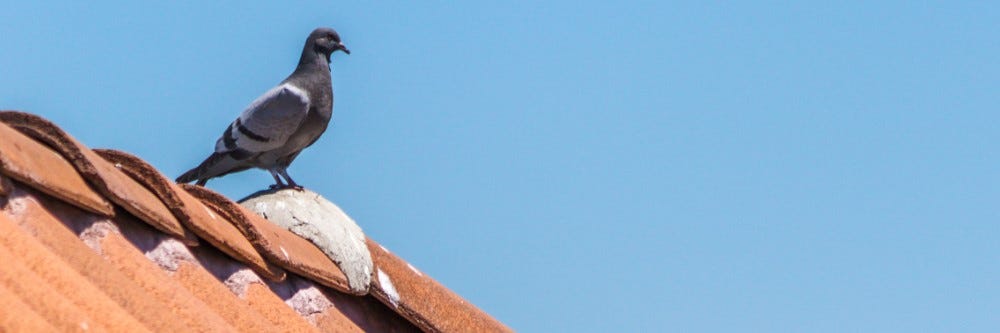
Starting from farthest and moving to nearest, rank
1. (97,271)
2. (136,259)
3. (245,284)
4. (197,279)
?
(245,284)
(197,279)
(136,259)
(97,271)

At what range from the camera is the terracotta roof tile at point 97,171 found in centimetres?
271

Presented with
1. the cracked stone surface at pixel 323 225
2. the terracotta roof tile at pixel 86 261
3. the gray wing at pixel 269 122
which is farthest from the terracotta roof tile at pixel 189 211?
the gray wing at pixel 269 122

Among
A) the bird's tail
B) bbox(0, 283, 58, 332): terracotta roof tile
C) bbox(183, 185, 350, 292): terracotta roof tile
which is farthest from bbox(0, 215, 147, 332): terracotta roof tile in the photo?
the bird's tail

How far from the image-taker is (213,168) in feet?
24.0

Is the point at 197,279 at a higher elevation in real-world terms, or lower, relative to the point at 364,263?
lower

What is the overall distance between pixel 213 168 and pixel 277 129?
47 centimetres

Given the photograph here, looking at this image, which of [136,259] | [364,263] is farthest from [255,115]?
[136,259]

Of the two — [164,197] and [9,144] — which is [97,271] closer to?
[9,144]

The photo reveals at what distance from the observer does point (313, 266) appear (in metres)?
3.48

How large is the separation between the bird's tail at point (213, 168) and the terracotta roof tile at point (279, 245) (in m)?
3.61

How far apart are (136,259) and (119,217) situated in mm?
114

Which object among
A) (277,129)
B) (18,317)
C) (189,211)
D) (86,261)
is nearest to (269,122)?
(277,129)

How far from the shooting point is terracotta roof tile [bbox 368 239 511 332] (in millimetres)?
3770

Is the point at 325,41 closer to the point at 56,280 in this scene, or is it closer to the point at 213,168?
the point at 213,168
